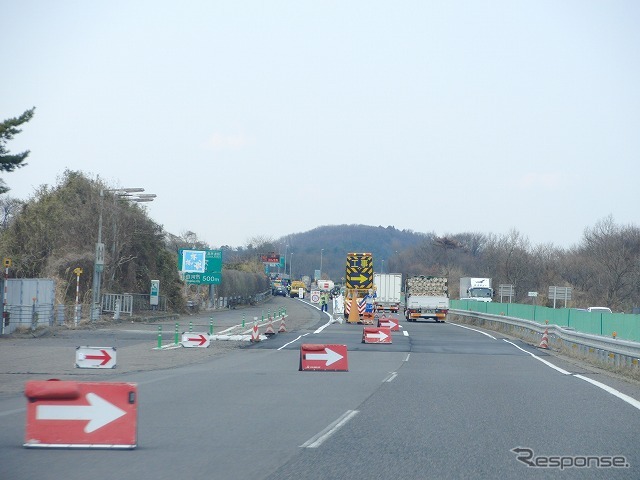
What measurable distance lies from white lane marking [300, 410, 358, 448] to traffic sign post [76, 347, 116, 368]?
342 inches

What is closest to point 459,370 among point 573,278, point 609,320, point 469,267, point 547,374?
point 547,374

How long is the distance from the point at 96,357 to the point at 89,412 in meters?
10.9

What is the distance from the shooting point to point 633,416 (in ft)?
42.6

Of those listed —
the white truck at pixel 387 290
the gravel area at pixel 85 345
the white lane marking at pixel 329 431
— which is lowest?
the gravel area at pixel 85 345

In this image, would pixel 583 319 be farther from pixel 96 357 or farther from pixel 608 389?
pixel 96 357

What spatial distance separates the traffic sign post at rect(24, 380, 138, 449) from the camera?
9.35m

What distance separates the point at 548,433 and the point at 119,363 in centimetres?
1435

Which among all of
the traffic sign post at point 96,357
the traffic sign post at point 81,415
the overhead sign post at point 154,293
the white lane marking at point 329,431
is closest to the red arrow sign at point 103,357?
the traffic sign post at point 96,357

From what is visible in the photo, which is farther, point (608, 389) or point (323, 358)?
point (323, 358)

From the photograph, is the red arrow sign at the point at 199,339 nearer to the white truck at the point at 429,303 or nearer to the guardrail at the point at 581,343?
the guardrail at the point at 581,343

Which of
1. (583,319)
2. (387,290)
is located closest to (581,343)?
(583,319)

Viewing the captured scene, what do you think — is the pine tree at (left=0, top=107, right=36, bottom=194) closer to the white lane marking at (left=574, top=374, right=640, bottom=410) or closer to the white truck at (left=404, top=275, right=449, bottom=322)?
the white lane marking at (left=574, top=374, right=640, bottom=410)

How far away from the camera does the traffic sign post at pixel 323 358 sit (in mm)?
20469

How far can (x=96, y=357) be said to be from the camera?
65.7 ft
